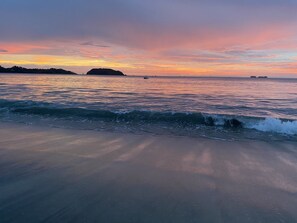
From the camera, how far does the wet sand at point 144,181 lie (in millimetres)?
3842

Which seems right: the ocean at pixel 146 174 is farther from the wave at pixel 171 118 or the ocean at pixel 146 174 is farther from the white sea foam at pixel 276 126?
the wave at pixel 171 118

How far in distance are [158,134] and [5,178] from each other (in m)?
5.75

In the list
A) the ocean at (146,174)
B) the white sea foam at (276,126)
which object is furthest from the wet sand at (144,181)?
the white sea foam at (276,126)

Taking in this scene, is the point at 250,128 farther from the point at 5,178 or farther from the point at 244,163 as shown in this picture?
the point at 5,178

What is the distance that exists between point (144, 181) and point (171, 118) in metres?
8.43

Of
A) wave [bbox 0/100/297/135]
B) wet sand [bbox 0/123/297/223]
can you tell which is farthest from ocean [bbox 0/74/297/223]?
wave [bbox 0/100/297/135]

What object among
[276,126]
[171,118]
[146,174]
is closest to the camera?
[146,174]

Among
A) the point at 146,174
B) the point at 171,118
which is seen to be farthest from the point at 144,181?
the point at 171,118

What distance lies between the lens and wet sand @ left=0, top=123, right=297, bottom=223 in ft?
12.6

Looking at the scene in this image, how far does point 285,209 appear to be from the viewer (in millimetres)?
4109

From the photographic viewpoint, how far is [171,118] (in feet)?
43.9

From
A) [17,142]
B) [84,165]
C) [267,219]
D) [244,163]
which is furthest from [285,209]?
[17,142]

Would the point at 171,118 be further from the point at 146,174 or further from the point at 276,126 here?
the point at 146,174

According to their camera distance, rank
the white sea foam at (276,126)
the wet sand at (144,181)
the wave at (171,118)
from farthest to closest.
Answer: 1. the wave at (171,118)
2. the white sea foam at (276,126)
3. the wet sand at (144,181)
